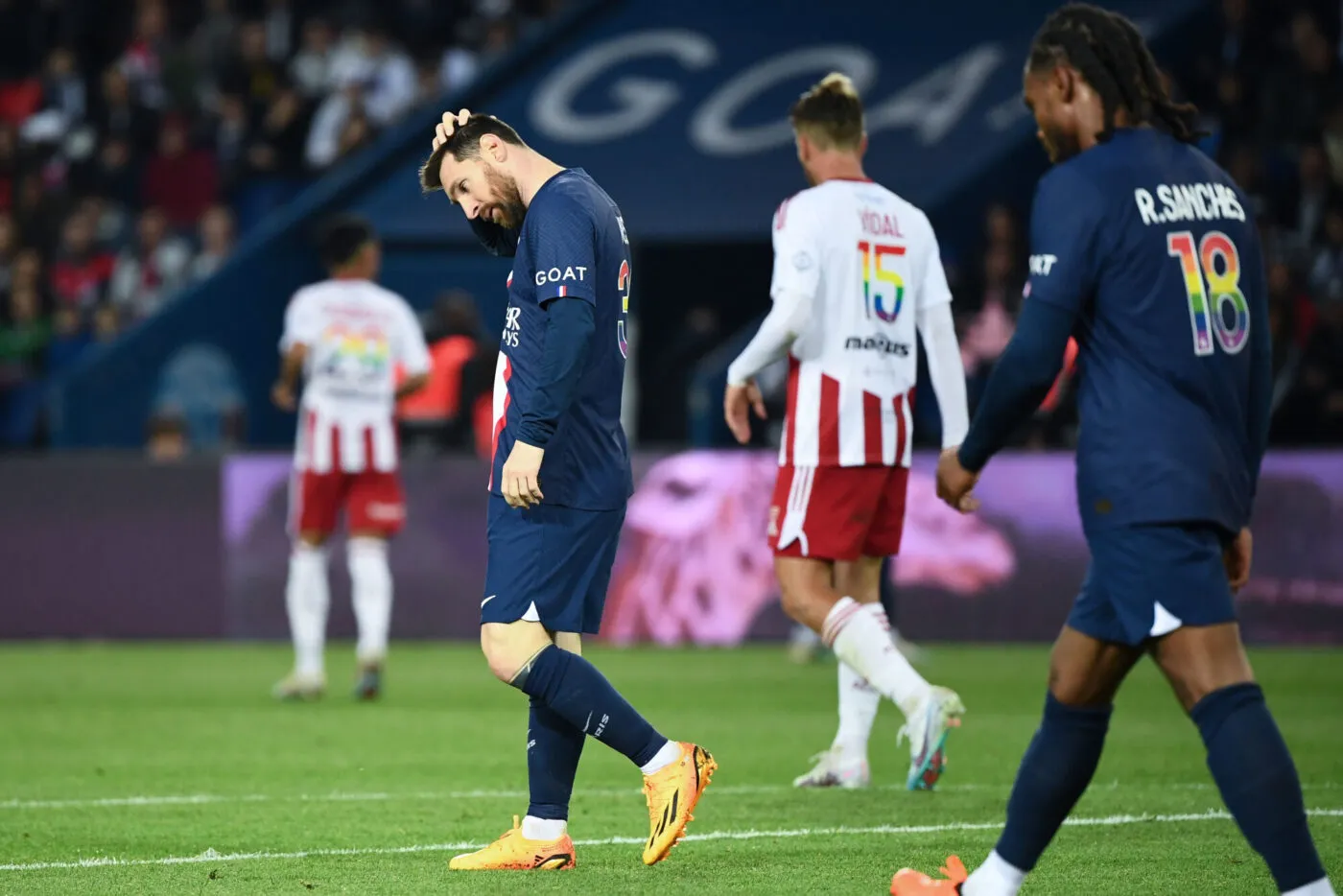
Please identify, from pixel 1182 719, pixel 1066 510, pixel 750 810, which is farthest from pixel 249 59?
pixel 750 810

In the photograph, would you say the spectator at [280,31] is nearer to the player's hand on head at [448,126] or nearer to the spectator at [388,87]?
the spectator at [388,87]

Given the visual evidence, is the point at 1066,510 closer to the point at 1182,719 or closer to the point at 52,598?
the point at 1182,719

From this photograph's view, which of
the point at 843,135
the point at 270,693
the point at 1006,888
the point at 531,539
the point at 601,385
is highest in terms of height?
the point at 843,135

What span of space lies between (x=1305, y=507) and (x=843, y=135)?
23.5 feet

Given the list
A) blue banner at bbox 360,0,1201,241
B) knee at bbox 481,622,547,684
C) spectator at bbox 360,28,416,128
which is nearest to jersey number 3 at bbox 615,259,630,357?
knee at bbox 481,622,547,684

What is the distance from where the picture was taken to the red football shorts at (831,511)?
738cm

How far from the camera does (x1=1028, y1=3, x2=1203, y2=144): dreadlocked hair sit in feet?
14.7

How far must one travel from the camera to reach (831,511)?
293 inches

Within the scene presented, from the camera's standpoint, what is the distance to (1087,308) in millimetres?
4453

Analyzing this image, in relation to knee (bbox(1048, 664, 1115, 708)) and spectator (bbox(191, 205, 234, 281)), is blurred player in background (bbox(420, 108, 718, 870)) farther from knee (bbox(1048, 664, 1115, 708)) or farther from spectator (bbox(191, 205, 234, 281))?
spectator (bbox(191, 205, 234, 281))

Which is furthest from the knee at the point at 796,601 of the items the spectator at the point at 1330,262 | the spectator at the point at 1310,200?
the spectator at the point at 1310,200

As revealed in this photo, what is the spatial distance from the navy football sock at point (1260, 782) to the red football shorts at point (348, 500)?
295 inches

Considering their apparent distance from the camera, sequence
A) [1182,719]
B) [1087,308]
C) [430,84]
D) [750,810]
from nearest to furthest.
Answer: [1087,308], [750,810], [1182,719], [430,84]

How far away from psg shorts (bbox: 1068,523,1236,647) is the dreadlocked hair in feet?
2.88
